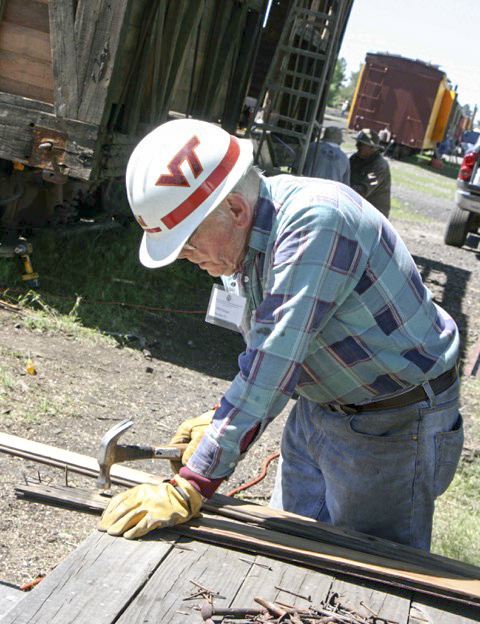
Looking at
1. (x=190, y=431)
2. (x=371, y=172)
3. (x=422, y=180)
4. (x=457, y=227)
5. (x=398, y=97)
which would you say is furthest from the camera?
(x=398, y=97)

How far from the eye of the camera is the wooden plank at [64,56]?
636cm

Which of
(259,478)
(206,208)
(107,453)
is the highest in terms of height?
(206,208)

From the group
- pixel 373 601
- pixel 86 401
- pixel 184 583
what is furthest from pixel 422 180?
pixel 184 583

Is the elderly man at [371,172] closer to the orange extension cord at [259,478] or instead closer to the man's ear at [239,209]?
the orange extension cord at [259,478]

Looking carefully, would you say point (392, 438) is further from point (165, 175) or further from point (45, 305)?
point (45, 305)

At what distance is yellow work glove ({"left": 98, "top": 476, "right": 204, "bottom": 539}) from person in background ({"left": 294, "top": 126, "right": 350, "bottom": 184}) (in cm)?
751

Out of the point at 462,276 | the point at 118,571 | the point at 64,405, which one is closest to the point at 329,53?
the point at 462,276

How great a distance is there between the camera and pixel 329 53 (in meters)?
10.3

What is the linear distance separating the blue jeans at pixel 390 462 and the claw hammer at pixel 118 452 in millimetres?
549

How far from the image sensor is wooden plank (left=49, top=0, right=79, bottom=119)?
6.36 m

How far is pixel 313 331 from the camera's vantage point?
2293 millimetres

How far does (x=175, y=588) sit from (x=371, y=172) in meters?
8.99

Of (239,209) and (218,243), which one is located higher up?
(239,209)

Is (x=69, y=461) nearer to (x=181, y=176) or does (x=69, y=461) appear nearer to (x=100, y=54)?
(x=181, y=176)
